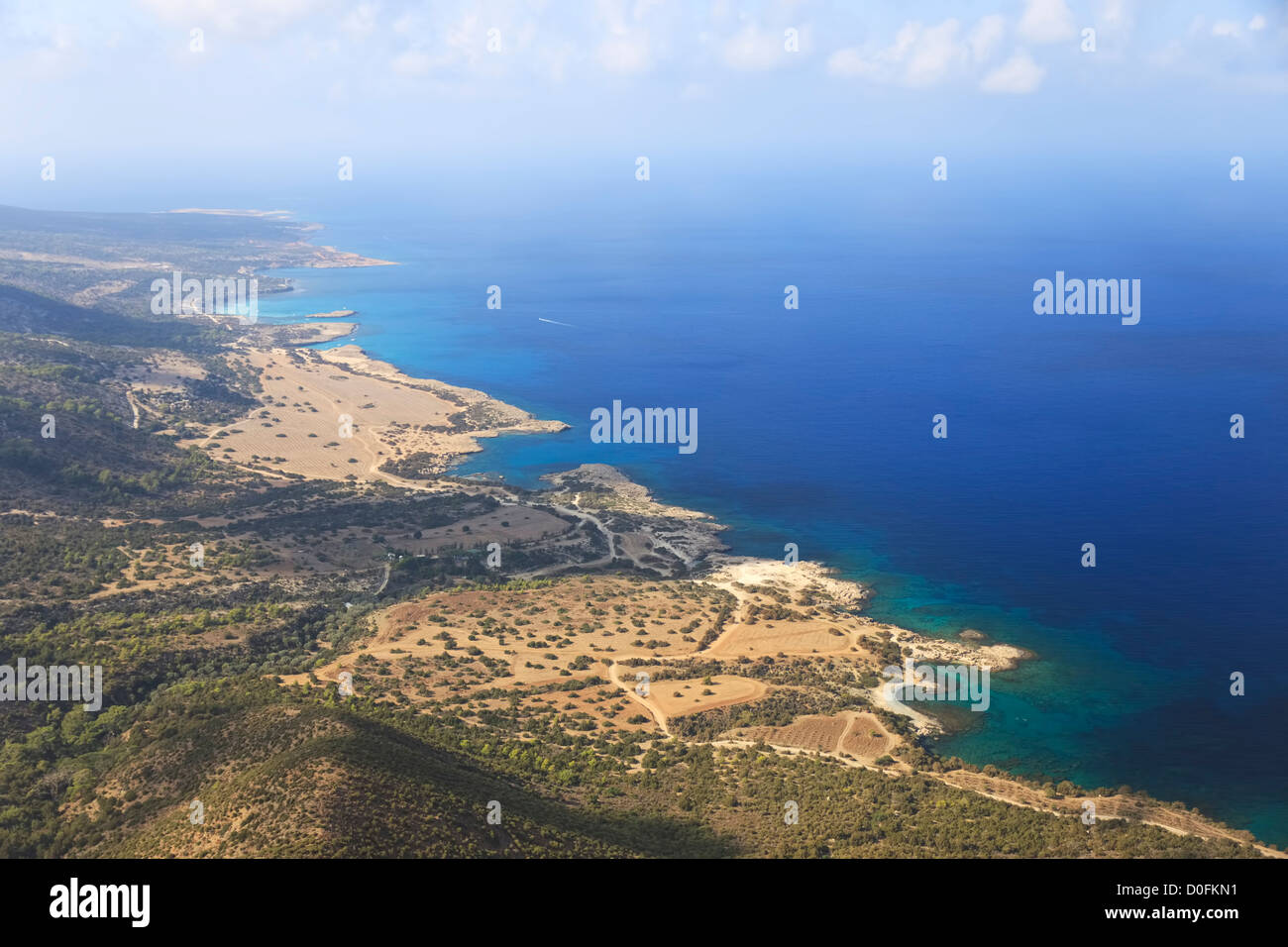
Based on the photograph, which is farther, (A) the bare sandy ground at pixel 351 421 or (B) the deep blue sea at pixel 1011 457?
(A) the bare sandy ground at pixel 351 421

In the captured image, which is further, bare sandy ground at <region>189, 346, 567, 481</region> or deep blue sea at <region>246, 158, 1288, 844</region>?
bare sandy ground at <region>189, 346, 567, 481</region>

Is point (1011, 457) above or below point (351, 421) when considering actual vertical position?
below

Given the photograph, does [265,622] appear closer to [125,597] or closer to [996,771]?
[125,597]

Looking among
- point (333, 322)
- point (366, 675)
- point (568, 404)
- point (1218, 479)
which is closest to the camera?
point (366, 675)

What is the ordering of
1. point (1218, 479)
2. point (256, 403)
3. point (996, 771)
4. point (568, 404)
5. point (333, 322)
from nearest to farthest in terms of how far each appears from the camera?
point (996, 771) < point (1218, 479) < point (256, 403) < point (568, 404) < point (333, 322)

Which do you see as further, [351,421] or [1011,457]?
[351,421]

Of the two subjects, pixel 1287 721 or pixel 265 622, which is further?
pixel 265 622

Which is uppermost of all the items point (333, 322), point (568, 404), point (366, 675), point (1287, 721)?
point (333, 322)

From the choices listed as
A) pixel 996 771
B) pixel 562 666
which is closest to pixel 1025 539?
pixel 996 771
